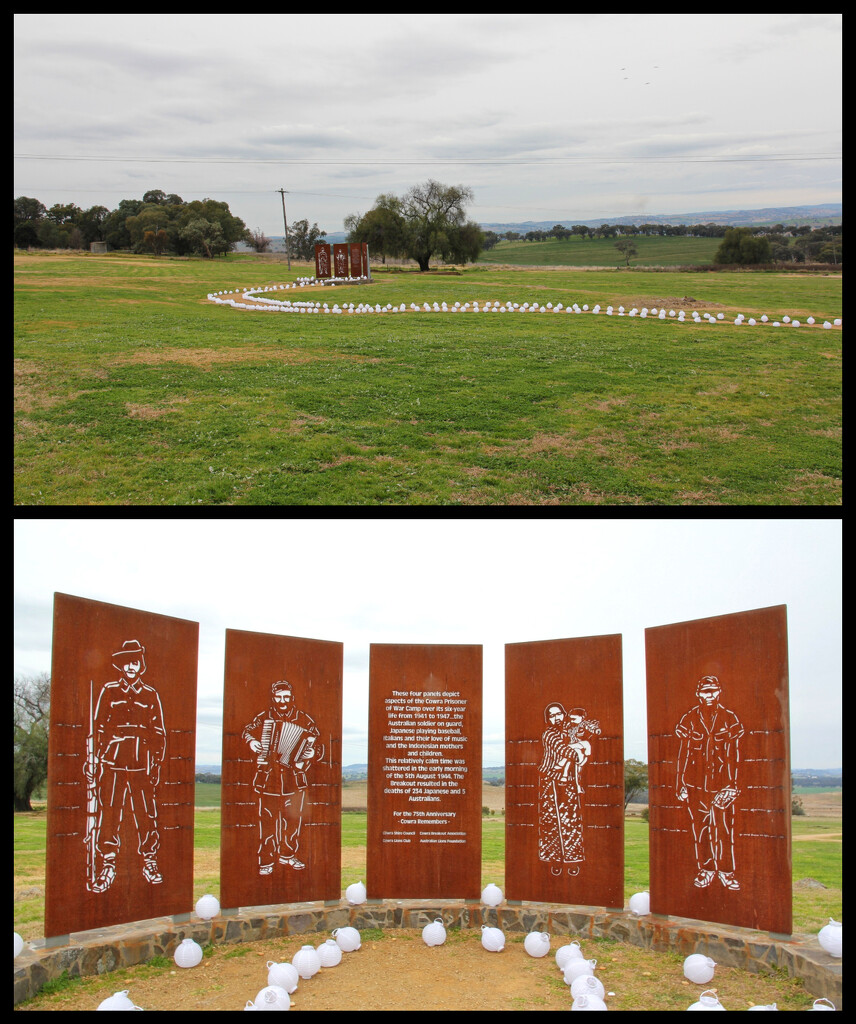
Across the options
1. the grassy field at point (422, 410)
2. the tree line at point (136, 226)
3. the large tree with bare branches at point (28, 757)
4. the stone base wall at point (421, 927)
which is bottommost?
the large tree with bare branches at point (28, 757)

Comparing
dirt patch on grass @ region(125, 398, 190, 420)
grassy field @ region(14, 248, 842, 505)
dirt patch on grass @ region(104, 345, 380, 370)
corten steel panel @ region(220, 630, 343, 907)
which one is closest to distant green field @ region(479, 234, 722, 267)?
grassy field @ region(14, 248, 842, 505)

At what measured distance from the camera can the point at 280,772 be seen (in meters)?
8.00

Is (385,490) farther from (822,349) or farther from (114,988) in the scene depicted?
(822,349)

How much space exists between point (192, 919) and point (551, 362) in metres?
12.4

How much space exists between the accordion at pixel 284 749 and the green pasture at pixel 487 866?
2.47 metres

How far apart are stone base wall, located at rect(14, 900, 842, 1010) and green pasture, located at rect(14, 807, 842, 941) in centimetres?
85

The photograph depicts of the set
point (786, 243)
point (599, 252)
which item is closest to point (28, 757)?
point (786, 243)

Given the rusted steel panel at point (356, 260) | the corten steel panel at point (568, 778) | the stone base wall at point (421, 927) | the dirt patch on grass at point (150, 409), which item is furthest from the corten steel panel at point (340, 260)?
the stone base wall at point (421, 927)

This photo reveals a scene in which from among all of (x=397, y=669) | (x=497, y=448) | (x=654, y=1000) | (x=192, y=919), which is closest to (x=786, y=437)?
(x=497, y=448)

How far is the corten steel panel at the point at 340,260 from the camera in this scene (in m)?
32.7

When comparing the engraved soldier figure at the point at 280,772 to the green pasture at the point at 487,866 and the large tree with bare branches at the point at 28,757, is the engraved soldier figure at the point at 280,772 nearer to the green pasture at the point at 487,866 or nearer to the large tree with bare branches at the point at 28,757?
the green pasture at the point at 487,866

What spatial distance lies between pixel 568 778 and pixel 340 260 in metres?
28.8

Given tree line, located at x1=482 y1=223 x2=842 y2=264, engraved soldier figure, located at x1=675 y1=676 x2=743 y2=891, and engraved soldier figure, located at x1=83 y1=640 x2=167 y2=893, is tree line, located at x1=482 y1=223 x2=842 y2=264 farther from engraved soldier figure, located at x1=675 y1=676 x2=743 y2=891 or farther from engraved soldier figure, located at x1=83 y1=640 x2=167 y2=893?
engraved soldier figure, located at x1=83 y1=640 x2=167 y2=893
